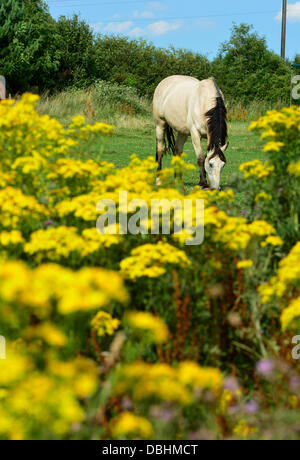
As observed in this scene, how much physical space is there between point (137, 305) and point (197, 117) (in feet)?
19.7

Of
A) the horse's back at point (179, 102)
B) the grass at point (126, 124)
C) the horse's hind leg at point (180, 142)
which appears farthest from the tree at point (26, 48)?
the horse's hind leg at point (180, 142)

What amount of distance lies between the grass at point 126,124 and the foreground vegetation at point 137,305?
6501 millimetres

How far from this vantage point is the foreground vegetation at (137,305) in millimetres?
1684

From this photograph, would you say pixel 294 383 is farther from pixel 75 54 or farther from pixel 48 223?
pixel 75 54

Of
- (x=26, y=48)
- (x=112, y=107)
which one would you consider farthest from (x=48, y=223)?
(x=26, y=48)

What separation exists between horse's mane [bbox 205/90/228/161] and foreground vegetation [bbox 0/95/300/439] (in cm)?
345

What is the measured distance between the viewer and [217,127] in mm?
7547

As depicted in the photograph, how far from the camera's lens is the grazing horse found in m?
7.28

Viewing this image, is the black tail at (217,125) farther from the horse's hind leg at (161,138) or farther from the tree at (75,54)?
the tree at (75,54)

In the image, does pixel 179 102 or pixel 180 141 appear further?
pixel 180 141

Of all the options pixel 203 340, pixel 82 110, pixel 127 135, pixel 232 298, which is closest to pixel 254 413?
pixel 203 340

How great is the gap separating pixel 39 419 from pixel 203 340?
1.49m

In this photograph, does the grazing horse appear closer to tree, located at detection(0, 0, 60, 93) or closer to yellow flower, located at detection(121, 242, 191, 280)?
yellow flower, located at detection(121, 242, 191, 280)

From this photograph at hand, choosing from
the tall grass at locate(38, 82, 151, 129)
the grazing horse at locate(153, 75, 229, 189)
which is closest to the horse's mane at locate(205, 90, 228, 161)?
the grazing horse at locate(153, 75, 229, 189)
